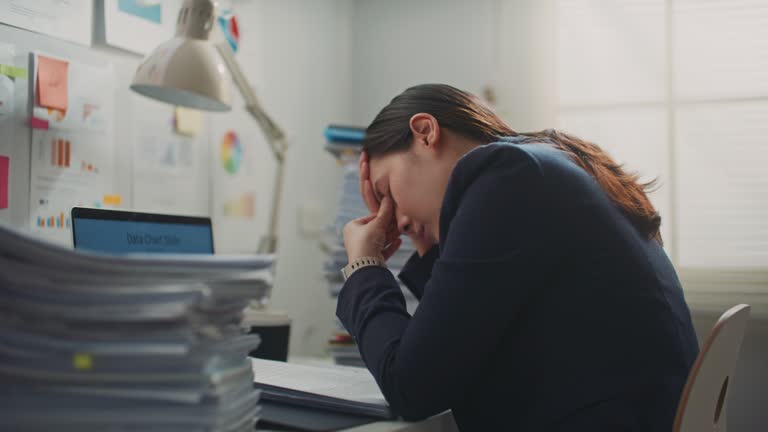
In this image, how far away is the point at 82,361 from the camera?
574mm

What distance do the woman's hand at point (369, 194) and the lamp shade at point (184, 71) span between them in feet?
1.13

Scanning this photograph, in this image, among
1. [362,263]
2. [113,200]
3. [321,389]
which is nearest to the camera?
[321,389]

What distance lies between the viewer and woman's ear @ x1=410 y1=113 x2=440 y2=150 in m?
1.04

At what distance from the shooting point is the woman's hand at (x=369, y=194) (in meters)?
Result: 1.16

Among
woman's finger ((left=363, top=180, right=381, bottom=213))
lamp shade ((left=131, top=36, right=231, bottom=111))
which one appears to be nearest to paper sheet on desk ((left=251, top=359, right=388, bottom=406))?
woman's finger ((left=363, top=180, right=381, bottom=213))

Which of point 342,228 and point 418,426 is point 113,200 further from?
point 418,426

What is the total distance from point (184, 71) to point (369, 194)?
42cm

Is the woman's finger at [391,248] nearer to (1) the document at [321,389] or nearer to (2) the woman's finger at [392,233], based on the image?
(2) the woman's finger at [392,233]

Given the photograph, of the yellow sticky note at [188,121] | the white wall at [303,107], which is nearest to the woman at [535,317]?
the yellow sticky note at [188,121]

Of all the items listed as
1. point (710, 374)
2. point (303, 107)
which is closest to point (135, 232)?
point (710, 374)

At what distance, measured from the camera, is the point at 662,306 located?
872 millimetres

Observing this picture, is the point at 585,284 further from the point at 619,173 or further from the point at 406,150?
the point at 406,150

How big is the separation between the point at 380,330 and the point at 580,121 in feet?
4.78

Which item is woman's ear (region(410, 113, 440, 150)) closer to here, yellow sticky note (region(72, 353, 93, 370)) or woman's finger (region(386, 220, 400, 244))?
woman's finger (region(386, 220, 400, 244))
